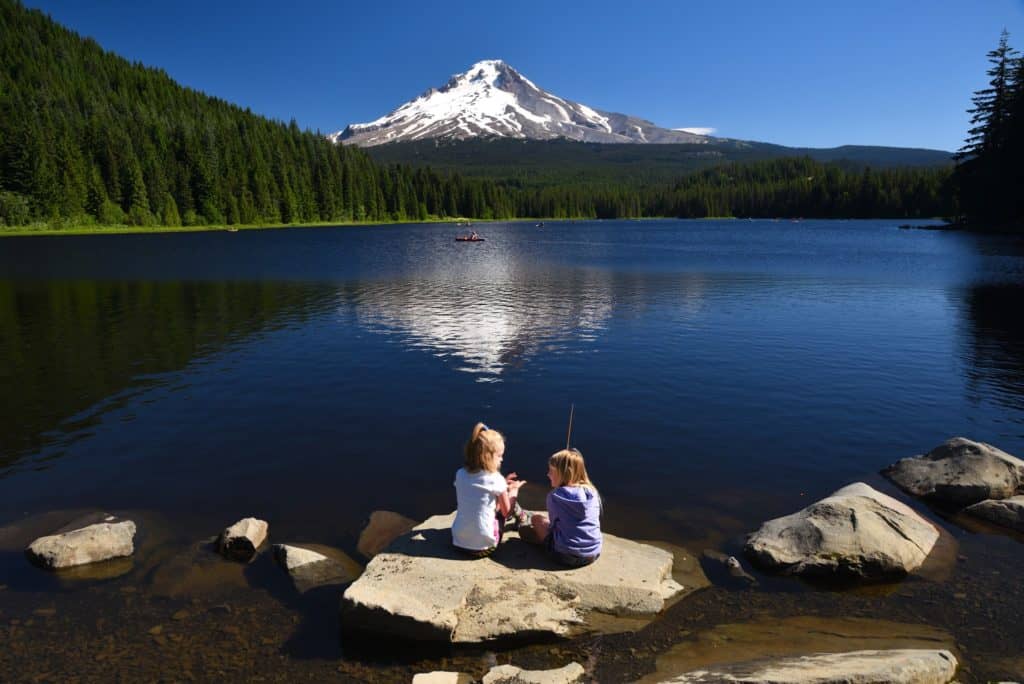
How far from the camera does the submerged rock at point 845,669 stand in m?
7.14

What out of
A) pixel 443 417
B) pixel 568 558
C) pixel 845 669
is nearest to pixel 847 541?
pixel 845 669

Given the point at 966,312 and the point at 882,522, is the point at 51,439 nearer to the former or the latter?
the point at 882,522

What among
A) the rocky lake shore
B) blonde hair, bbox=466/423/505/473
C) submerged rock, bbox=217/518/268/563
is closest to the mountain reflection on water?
the rocky lake shore

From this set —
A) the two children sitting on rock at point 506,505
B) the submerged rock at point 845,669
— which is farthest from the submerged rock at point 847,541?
the two children sitting on rock at point 506,505

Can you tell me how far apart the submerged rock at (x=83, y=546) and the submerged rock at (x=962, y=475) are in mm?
16020

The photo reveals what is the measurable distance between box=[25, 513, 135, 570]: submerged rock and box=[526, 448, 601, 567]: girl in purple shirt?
7.77 m

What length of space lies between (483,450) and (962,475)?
10.9m

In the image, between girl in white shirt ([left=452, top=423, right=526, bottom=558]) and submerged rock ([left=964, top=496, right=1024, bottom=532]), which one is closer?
girl in white shirt ([left=452, top=423, right=526, bottom=558])

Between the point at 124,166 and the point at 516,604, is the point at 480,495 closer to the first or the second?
the point at 516,604

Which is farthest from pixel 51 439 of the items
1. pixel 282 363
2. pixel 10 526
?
pixel 282 363

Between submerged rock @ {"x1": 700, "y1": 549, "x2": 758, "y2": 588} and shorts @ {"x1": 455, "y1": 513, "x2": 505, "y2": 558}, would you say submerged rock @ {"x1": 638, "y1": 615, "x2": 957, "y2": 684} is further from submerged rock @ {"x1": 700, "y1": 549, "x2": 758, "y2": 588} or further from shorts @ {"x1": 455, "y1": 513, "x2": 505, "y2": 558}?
shorts @ {"x1": 455, "y1": 513, "x2": 505, "y2": 558}

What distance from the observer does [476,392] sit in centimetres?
2166

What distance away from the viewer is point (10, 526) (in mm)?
12328

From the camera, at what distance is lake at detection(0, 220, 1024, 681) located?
1007 centimetres
